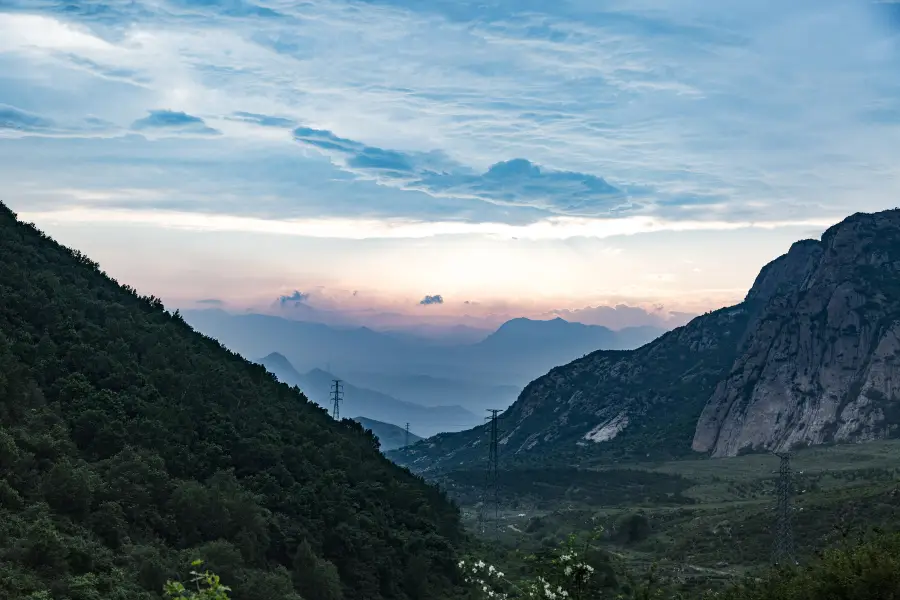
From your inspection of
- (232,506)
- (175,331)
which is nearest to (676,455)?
(175,331)

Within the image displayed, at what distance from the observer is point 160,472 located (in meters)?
52.9

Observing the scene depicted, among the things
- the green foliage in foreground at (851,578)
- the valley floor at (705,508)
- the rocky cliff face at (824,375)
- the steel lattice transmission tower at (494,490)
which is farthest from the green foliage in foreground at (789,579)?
the rocky cliff face at (824,375)

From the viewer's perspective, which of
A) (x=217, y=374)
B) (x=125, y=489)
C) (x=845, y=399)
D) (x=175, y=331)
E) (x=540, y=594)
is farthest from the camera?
(x=845, y=399)

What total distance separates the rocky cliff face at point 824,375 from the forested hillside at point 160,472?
109m

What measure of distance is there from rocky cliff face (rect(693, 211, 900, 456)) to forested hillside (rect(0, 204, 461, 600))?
109m

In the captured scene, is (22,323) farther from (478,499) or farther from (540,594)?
(478,499)

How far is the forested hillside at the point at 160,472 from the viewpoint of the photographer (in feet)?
142

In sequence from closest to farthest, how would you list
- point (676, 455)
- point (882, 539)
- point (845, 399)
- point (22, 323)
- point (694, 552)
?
point (882, 539) → point (22, 323) → point (694, 552) → point (845, 399) → point (676, 455)

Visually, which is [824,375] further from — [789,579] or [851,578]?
[851,578]

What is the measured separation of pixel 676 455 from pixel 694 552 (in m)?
103

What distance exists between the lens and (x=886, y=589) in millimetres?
33031

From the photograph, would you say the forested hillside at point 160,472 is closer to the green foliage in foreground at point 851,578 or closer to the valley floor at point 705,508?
the green foliage in foreground at point 851,578

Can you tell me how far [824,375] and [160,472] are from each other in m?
157

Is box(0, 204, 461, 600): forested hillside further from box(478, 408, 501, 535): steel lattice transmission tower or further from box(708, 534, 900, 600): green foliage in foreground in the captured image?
box(478, 408, 501, 535): steel lattice transmission tower
